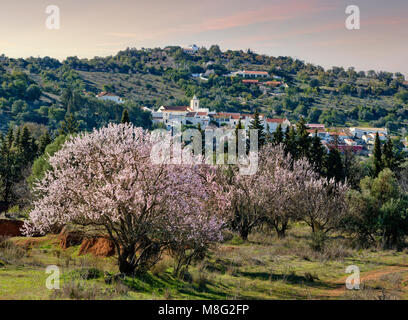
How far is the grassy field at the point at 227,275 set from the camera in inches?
560

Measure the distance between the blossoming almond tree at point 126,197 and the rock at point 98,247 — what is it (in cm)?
441

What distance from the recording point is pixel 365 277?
2009 cm

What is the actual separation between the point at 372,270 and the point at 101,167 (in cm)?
1549

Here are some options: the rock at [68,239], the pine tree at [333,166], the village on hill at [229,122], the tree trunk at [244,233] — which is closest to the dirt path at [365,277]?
the tree trunk at [244,233]

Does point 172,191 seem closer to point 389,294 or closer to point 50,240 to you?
point 389,294

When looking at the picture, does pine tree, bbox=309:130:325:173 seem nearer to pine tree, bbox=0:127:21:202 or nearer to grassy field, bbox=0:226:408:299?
grassy field, bbox=0:226:408:299

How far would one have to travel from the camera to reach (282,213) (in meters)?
31.4

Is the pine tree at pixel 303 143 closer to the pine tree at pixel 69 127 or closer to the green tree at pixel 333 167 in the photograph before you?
the green tree at pixel 333 167

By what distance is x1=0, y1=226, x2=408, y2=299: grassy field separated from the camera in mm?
14219


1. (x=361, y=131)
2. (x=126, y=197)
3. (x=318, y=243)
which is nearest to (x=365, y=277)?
(x=318, y=243)

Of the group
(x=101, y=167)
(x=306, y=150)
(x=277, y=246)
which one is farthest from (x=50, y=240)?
(x=306, y=150)

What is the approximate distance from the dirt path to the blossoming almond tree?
Result: 5.39 meters

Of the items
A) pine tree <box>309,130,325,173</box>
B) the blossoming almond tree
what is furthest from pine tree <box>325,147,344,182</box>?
the blossoming almond tree

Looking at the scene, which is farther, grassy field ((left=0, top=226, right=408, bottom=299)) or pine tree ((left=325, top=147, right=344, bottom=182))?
pine tree ((left=325, top=147, right=344, bottom=182))
